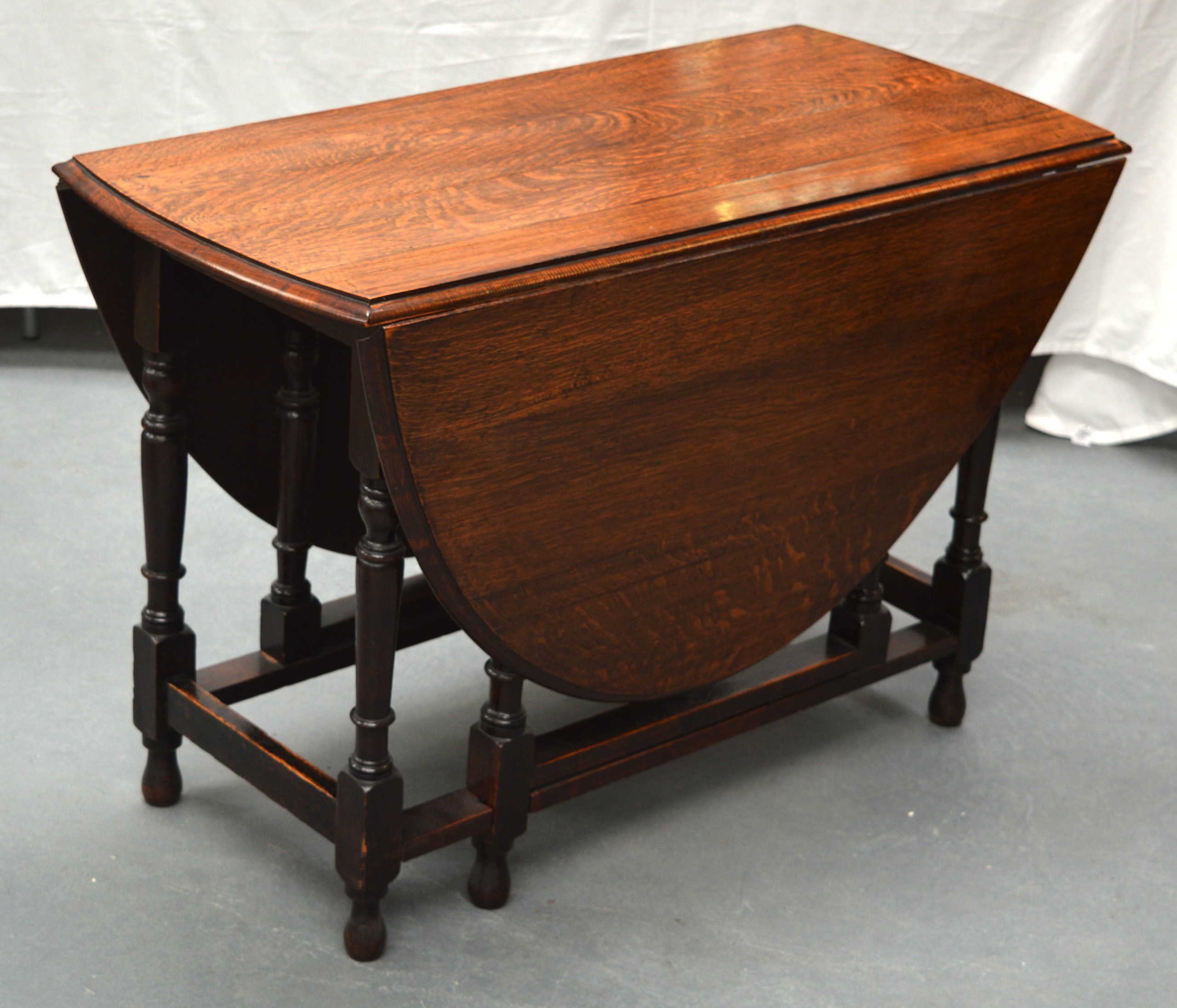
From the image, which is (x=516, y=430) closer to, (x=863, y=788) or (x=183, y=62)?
(x=863, y=788)

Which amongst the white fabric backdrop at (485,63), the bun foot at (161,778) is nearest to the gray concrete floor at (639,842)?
the bun foot at (161,778)

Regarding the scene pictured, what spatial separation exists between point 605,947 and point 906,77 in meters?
1.29

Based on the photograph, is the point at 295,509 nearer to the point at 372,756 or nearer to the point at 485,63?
the point at 372,756

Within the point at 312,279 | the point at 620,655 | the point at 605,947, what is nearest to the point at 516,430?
the point at 312,279

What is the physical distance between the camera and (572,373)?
5.61 ft

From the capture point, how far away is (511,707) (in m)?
1.93

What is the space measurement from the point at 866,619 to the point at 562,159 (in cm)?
82

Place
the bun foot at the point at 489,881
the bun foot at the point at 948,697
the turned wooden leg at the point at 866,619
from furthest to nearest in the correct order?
1. the bun foot at the point at 948,697
2. the turned wooden leg at the point at 866,619
3. the bun foot at the point at 489,881

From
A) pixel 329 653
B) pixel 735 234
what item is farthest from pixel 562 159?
pixel 329 653

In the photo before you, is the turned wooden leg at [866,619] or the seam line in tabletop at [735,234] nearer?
the seam line in tabletop at [735,234]

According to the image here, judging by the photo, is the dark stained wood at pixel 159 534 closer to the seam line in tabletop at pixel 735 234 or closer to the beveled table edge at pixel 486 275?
the beveled table edge at pixel 486 275

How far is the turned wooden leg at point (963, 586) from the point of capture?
2.37 meters

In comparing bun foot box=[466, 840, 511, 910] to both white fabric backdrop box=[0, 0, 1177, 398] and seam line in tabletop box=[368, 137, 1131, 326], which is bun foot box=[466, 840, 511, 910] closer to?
seam line in tabletop box=[368, 137, 1131, 326]

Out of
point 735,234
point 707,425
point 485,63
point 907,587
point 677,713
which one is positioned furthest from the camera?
point 485,63
